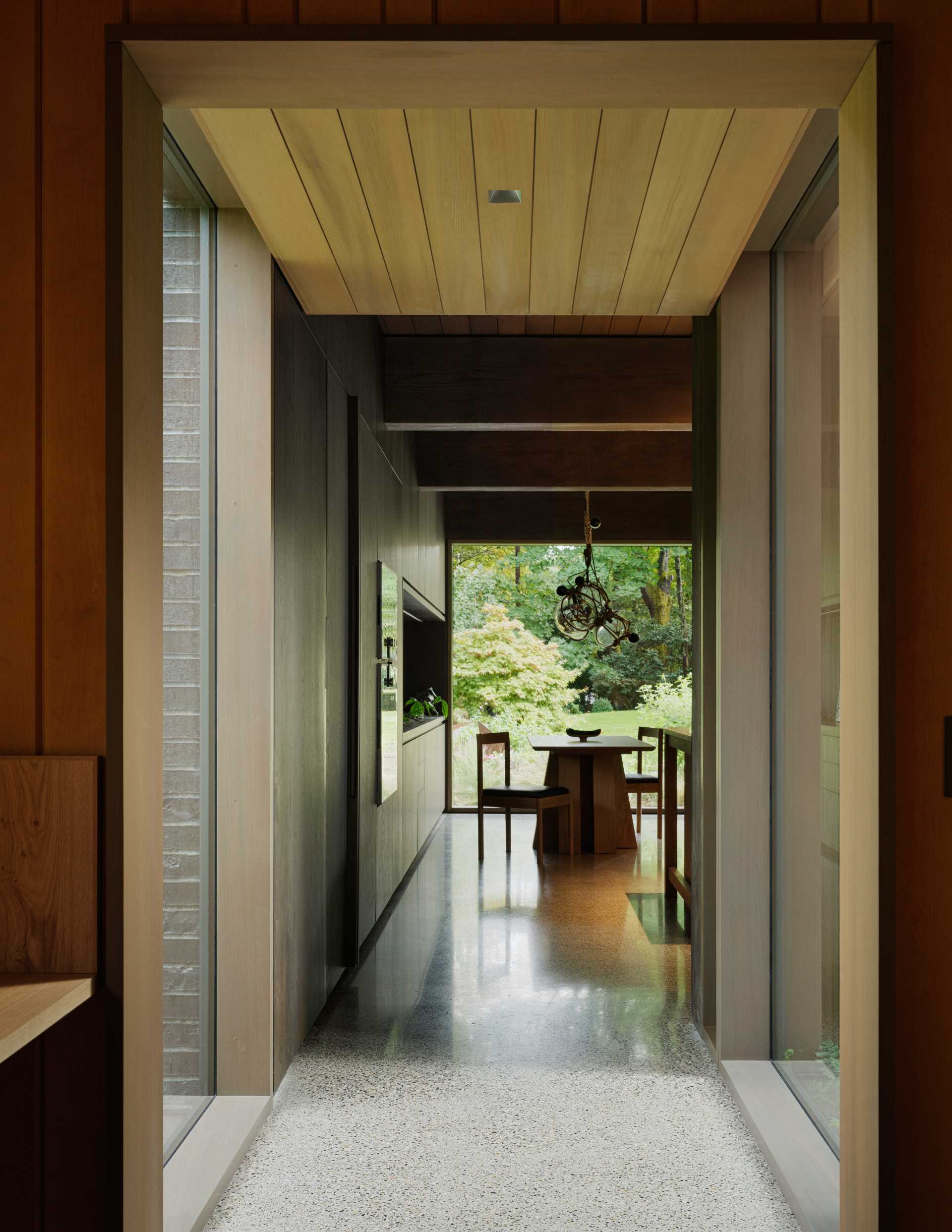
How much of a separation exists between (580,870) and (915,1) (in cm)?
551

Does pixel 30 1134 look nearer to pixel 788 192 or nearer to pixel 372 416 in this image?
pixel 788 192

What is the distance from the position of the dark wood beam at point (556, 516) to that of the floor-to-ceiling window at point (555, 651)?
1.81m

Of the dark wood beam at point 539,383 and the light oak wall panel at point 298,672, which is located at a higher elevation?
the dark wood beam at point 539,383

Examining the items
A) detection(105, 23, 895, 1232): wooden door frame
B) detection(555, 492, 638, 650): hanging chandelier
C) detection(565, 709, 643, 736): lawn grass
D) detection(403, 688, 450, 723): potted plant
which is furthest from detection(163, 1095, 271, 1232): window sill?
detection(565, 709, 643, 736): lawn grass

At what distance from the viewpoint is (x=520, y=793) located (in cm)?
666

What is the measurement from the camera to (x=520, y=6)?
5.04 ft

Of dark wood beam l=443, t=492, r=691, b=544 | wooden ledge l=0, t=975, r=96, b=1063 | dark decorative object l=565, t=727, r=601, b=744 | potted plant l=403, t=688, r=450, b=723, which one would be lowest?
dark decorative object l=565, t=727, r=601, b=744

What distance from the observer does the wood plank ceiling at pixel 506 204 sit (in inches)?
86.3

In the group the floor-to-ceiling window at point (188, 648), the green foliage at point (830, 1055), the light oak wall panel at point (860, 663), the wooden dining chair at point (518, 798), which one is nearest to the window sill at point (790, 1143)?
the green foliage at point (830, 1055)

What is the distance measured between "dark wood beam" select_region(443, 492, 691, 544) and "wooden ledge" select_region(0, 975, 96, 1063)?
7355mm

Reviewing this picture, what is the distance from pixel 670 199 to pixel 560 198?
0.92 ft

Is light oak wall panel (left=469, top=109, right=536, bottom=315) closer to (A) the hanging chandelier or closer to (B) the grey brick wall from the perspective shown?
(B) the grey brick wall

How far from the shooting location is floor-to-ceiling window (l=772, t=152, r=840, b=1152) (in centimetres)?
248

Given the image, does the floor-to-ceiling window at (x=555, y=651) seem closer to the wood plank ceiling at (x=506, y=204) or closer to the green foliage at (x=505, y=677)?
the green foliage at (x=505, y=677)
